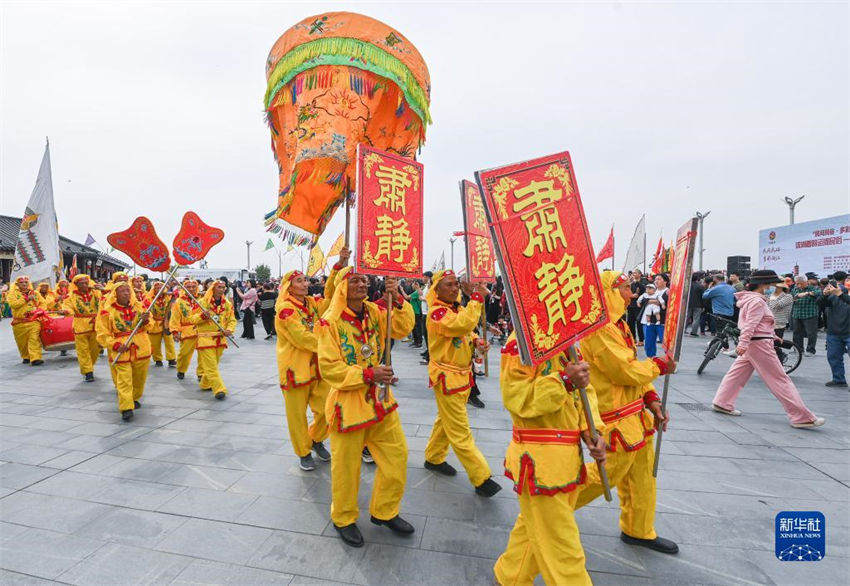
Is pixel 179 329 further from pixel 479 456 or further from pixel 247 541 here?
pixel 479 456

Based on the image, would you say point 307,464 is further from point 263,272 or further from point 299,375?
point 263,272

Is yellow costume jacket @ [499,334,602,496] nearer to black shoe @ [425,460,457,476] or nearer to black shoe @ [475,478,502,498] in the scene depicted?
black shoe @ [475,478,502,498]

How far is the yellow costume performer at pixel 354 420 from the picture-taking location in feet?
8.59

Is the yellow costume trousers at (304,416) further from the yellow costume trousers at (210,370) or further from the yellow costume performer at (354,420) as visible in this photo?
the yellow costume trousers at (210,370)

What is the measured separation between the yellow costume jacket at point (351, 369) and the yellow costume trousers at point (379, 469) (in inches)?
4.1

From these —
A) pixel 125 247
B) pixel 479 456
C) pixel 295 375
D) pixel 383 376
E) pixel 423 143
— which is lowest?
pixel 479 456

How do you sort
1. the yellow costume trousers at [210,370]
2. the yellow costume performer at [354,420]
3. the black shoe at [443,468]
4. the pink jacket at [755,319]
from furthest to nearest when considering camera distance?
the yellow costume trousers at [210,370] → the pink jacket at [755,319] → the black shoe at [443,468] → the yellow costume performer at [354,420]

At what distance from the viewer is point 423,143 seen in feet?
13.0

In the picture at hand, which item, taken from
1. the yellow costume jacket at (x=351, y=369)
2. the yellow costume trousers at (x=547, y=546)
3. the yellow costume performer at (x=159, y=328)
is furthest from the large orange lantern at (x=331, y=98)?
the yellow costume performer at (x=159, y=328)

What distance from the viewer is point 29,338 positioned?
340 inches

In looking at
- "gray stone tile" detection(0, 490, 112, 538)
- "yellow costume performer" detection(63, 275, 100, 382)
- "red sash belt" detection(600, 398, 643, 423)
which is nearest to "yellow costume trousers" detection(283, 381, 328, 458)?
"gray stone tile" detection(0, 490, 112, 538)

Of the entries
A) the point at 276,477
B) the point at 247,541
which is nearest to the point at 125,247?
the point at 276,477

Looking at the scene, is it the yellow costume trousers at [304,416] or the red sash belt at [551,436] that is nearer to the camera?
the red sash belt at [551,436]

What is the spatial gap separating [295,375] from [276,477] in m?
0.87
